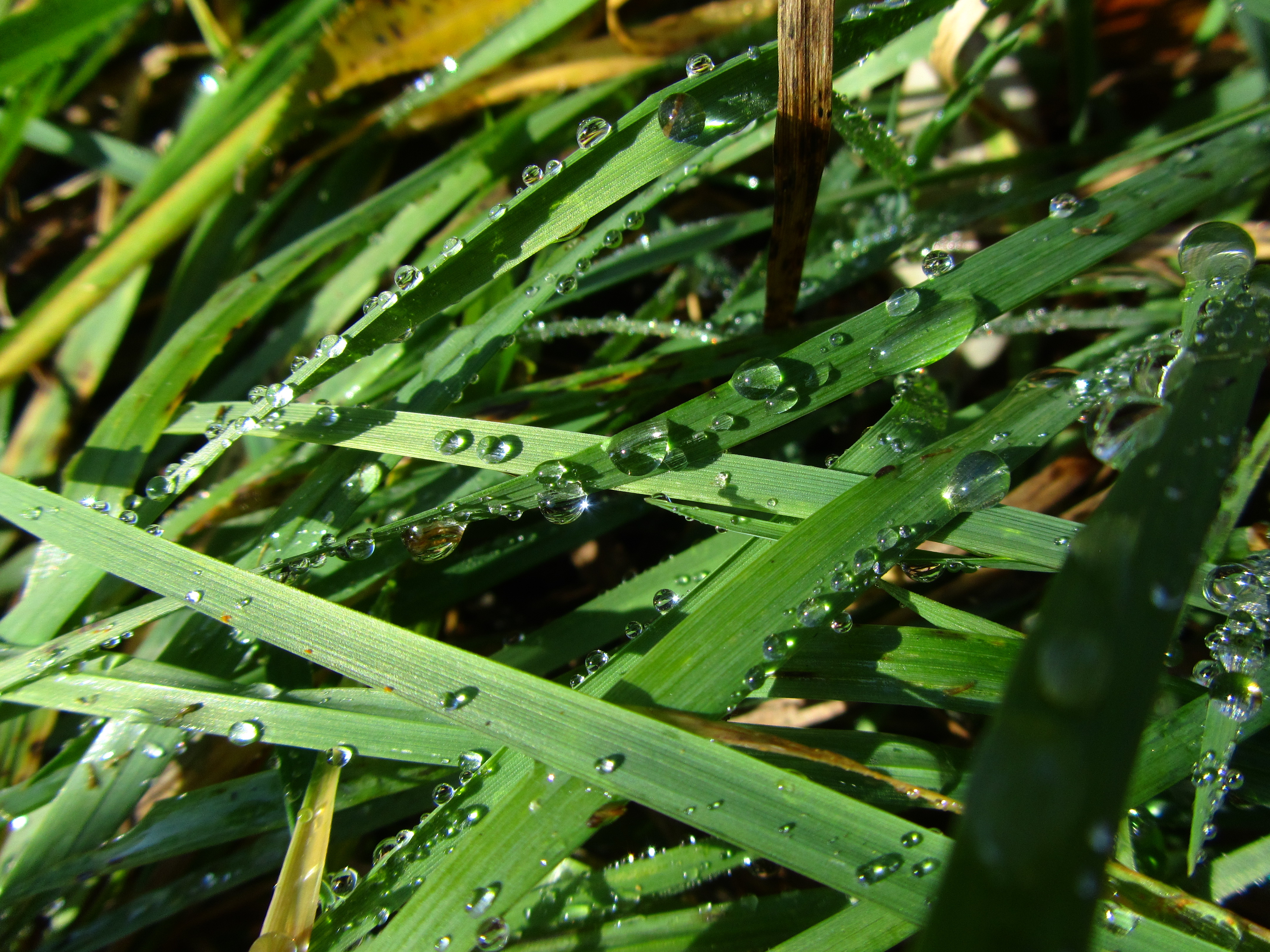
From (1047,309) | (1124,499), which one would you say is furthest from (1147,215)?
(1124,499)

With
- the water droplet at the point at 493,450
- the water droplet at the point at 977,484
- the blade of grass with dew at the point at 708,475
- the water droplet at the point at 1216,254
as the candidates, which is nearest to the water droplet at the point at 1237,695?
the blade of grass with dew at the point at 708,475

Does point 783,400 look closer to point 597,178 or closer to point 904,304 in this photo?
point 904,304

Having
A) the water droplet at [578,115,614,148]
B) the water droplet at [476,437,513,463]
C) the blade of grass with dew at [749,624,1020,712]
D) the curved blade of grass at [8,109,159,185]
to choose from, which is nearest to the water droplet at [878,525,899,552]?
the blade of grass with dew at [749,624,1020,712]

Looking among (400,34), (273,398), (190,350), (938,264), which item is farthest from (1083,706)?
(400,34)

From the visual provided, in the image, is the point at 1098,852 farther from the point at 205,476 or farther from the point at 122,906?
the point at 205,476

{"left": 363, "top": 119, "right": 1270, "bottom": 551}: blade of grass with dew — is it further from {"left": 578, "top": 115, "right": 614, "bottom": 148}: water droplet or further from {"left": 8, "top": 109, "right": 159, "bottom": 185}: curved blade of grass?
{"left": 8, "top": 109, "right": 159, "bottom": 185}: curved blade of grass

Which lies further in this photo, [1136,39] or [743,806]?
[1136,39]
